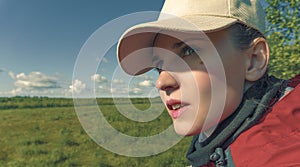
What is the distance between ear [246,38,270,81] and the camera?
103 centimetres

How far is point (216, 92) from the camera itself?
98cm

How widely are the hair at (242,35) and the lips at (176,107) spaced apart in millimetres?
256

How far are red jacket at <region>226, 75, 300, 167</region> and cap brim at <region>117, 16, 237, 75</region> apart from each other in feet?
1.01

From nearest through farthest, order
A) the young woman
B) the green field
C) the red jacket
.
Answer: the red jacket
the young woman
the green field

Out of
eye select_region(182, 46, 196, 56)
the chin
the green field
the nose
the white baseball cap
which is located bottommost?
the green field

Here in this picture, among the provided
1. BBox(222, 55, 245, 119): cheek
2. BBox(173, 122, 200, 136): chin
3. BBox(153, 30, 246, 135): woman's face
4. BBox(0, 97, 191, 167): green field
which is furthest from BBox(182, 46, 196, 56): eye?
BBox(0, 97, 191, 167): green field

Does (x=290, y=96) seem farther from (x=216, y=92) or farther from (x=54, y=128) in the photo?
(x=54, y=128)

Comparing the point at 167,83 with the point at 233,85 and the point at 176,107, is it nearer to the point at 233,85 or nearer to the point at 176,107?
the point at 176,107

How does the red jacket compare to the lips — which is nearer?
the red jacket

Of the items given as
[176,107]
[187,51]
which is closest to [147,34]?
[187,51]

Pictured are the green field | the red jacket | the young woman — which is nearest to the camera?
the red jacket

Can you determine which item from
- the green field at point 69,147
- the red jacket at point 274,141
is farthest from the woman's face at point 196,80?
the green field at point 69,147

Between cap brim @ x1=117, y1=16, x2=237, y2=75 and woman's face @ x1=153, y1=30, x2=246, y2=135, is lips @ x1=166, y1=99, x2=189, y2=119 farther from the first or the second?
cap brim @ x1=117, y1=16, x2=237, y2=75

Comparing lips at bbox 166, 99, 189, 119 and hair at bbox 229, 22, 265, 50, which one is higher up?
hair at bbox 229, 22, 265, 50
